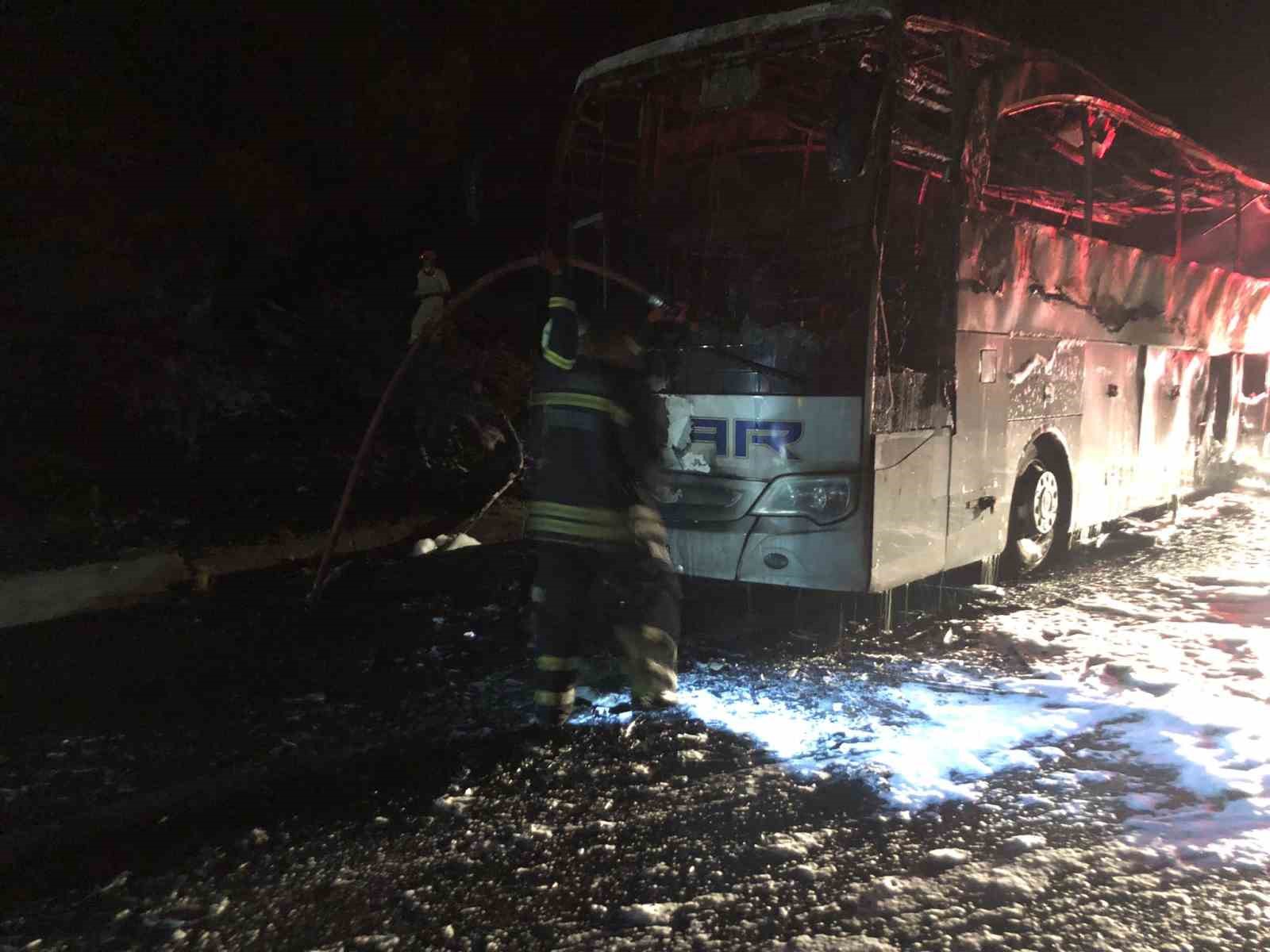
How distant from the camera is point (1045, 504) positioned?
7062 mm

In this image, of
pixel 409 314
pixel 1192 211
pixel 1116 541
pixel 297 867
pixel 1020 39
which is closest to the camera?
pixel 297 867

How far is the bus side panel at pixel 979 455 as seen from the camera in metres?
5.75

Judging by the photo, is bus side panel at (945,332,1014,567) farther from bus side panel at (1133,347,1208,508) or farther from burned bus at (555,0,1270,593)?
bus side panel at (1133,347,1208,508)

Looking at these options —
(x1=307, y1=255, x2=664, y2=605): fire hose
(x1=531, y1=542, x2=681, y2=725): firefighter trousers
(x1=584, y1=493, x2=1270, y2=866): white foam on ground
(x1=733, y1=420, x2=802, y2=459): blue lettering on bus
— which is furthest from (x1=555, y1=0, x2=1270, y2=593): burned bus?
(x1=531, y1=542, x2=681, y2=725): firefighter trousers

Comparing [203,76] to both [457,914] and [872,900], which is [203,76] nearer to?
[457,914]

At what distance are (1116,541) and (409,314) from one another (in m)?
8.34

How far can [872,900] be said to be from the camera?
112 inches

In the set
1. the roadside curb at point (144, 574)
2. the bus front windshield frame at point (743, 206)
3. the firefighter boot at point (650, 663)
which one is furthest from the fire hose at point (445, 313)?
the firefighter boot at point (650, 663)

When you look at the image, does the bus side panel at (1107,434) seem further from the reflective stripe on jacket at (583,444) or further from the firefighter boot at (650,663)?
the reflective stripe on jacket at (583,444)

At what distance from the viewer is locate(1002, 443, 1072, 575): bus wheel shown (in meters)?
6.81

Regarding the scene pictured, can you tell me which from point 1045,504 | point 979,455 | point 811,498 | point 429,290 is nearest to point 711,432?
point 811,498

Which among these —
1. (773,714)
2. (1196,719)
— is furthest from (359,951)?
(1196,719)

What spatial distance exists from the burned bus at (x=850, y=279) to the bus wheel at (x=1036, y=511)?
0.07 ft

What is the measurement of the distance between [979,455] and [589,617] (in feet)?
9.88
